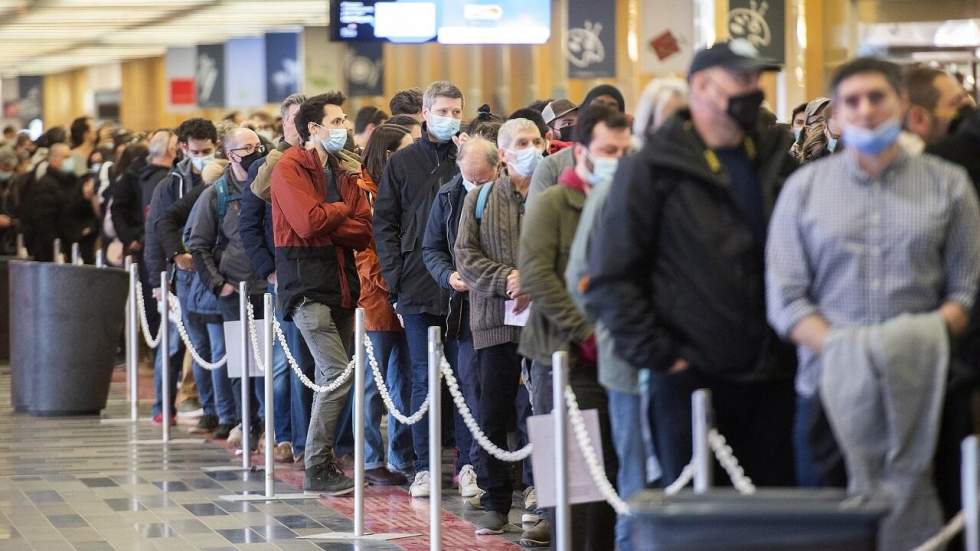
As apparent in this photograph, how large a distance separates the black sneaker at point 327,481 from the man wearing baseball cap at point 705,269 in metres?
4.51

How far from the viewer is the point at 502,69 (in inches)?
1107

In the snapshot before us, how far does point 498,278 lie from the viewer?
821cm

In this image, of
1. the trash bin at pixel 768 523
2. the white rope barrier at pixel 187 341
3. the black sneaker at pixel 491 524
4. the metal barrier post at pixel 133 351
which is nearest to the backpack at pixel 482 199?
the black sneaker at pixel 491 524

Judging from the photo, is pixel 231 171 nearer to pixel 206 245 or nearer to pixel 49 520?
pixel 206 245

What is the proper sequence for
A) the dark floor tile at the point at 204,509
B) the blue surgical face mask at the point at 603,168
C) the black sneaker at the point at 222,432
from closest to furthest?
1. the blue surgical face mask at the point at 603,168
2. the dark floor tile at the point at 204,509
3. the black sneaker at the point at 222,432

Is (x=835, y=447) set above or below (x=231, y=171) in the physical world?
below

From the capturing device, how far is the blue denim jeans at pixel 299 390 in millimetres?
10344

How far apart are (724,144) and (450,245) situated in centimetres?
366

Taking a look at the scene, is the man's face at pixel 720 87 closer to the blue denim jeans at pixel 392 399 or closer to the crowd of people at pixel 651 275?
the crowd of people at pixel 651 275

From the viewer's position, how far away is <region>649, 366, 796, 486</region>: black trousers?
547cm

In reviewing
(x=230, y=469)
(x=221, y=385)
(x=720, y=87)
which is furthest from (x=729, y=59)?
(x=221, y=385)

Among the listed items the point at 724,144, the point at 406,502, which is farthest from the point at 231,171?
the point at 724,144

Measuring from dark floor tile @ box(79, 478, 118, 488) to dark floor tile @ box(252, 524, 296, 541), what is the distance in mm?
1794

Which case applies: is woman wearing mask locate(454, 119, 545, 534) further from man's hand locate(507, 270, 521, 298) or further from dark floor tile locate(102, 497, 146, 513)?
dark floor tile locate(102, 497, 146, 513)
